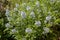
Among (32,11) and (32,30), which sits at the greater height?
(32,11)

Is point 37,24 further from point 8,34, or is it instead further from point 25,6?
point 8,34

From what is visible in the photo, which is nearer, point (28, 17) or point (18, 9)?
point (28, 17)

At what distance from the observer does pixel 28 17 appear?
3.83 meters

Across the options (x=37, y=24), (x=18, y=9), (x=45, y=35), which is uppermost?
(x=18, y=9)

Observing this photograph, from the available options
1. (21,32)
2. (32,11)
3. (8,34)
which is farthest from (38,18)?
(8,34)

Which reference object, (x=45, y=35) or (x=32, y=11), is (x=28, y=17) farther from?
(x=45, y=35)

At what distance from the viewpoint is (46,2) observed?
13.4 feet

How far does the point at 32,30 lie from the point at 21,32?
0.86 ft

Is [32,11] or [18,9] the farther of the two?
[18,9]

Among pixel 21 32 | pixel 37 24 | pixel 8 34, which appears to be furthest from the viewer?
pixel 8 34

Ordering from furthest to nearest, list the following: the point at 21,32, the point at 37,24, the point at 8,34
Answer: the point at 8,34 < the point at 21,32 < the point at 37,24

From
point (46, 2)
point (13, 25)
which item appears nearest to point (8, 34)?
point (13, 25)

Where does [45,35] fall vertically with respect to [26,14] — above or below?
below

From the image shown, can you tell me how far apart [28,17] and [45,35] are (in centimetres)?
48
